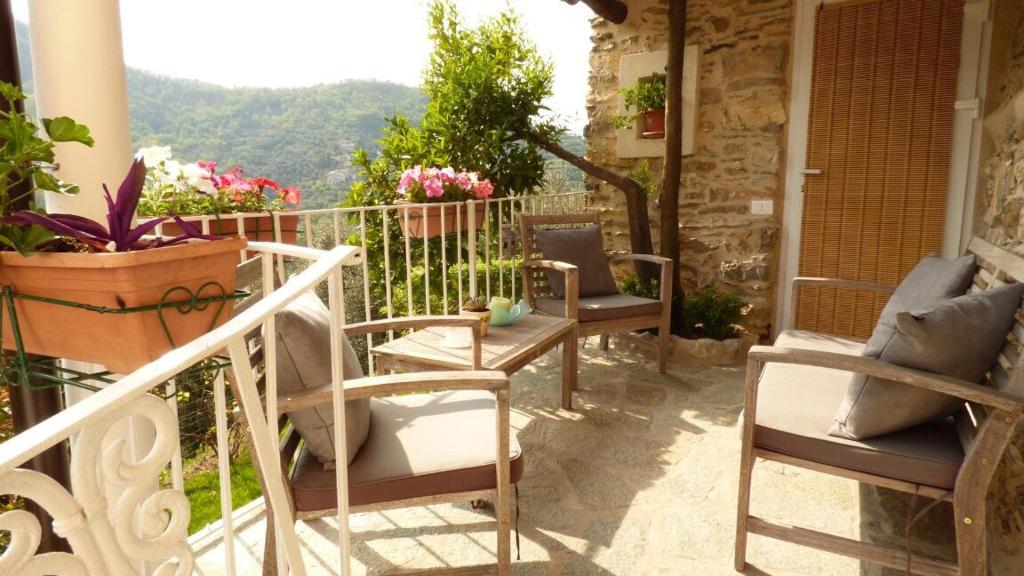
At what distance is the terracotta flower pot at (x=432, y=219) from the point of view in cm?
324

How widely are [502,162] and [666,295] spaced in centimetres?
167

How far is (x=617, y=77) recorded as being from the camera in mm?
4680

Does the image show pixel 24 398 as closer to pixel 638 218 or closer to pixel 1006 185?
pixel 1006 185

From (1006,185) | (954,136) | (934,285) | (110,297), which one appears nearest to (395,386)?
(110,297)

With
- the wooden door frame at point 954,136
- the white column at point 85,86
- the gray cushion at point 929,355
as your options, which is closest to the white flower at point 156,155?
the white column at point 85,86

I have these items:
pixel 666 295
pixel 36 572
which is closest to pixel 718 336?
pixel 666 295

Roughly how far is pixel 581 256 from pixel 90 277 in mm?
3086

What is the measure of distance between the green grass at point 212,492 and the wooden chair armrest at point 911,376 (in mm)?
2251

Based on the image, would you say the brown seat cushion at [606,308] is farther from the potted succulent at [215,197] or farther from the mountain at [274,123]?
the mountain at [274,123]

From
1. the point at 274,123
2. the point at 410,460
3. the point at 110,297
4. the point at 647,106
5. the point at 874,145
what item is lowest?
the point at 410,460

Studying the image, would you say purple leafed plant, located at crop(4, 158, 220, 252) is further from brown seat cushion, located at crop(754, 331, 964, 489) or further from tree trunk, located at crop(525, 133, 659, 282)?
tree trunk, located at crop(525, 133, 659, 282)

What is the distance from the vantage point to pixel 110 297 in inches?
33.9

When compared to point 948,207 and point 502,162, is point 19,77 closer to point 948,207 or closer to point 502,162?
point 502,162

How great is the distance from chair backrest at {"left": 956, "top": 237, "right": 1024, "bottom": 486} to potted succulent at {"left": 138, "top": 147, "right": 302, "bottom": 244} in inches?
77.9
